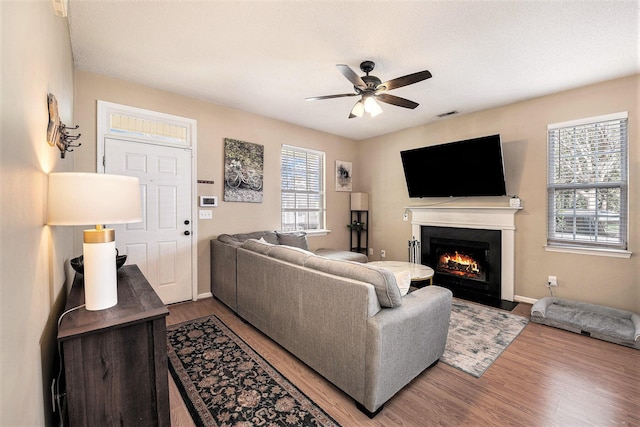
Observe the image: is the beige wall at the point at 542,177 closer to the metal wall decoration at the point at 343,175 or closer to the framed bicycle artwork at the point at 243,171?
the metal wall decoration at the point at 343,175

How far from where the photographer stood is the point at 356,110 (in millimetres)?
2902

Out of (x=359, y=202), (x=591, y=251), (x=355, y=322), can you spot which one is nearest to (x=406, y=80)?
(x=355, y=322)

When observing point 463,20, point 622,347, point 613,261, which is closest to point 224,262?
point 463,20

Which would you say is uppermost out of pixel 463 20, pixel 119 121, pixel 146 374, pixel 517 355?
pixel 463 20

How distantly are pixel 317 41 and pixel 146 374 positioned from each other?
2.61 metres

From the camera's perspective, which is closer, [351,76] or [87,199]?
[87,199]

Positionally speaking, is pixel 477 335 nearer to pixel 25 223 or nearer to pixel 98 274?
pixel 98 274

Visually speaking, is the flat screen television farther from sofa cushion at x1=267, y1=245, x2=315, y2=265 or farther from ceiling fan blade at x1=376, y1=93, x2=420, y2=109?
sofa cushion at x1=267, y1=245, x2=315, y2=265

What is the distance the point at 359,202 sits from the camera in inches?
210

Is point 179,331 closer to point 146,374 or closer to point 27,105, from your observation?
point 146,374

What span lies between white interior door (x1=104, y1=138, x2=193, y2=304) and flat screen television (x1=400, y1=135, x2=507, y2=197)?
3386 millimetres

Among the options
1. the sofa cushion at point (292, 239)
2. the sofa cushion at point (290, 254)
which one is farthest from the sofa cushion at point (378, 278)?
the sofa cushion at point (292, 239)

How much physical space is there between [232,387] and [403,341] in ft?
3.99

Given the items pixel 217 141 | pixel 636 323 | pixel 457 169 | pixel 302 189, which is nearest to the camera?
pixel 636 323
